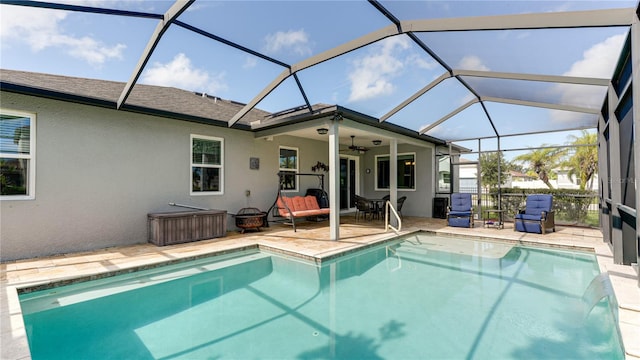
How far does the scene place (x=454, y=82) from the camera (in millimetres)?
6465

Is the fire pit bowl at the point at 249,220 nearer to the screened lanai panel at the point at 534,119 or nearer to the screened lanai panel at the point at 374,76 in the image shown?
the screened lanai panel at the point at 374,76

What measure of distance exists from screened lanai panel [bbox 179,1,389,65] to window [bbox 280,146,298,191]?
190 inches

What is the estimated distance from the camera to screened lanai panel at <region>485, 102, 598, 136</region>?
743cm

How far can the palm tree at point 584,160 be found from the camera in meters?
15.3

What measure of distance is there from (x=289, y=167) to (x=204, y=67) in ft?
15.3

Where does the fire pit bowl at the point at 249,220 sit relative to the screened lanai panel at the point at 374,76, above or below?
below

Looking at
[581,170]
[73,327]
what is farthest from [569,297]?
[581,170]

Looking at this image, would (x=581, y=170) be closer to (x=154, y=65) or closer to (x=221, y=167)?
(x=221, y=167)

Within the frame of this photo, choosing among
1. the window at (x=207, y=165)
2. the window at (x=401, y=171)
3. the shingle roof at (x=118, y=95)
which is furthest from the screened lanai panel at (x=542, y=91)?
the window at (x=207, y=165)

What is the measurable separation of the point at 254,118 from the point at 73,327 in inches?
270

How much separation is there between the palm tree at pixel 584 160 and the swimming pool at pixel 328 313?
1321cm

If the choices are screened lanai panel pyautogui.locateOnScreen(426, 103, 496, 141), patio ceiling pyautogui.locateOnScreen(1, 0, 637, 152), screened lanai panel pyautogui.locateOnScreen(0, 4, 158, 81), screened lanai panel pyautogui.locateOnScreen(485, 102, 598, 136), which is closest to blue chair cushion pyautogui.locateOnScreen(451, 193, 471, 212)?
screened lanai panel pyautogui.locateOnScreen(426, 103, 496, 141)

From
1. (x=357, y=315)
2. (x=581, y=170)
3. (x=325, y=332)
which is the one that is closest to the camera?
(x=325, y=332)

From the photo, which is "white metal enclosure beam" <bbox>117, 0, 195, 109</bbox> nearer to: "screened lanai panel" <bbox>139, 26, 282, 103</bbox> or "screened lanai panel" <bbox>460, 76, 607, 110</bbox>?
"screened lanai panel" <bbox>139, 26, 282, 103</bbox>
